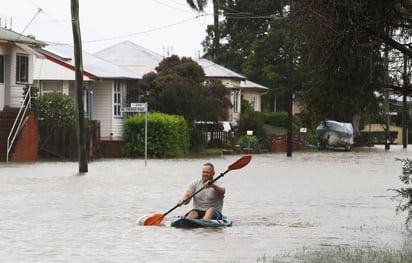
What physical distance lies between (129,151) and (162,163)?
7.64 m

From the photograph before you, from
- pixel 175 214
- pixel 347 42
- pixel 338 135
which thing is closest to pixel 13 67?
pixel 338 135

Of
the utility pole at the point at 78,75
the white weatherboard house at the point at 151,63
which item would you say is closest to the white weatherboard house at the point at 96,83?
the white weatherboard house at the point at 151,63

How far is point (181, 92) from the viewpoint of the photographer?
6191cm

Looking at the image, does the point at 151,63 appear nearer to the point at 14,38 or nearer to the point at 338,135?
the point at 338,135

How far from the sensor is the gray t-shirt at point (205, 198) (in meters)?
20.2

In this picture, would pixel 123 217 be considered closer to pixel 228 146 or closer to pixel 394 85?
pixel 394 85

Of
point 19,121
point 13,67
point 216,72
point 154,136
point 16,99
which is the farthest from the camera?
point 216,72

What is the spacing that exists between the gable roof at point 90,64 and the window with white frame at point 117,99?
2.57 ft

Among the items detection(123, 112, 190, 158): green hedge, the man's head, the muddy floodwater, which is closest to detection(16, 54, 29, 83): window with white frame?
detection(123, 112, 190, 158): green hedge

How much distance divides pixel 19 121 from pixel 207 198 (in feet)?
95.0

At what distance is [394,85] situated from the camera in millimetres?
17594

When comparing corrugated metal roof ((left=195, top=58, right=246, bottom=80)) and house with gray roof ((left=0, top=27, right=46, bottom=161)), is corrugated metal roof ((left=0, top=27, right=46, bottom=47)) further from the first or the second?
corrugated metal roof ((left=195, top=58, right=246, bottom=80))

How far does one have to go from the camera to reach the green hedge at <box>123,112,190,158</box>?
5381cm

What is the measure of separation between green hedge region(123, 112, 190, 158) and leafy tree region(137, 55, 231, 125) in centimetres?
640
